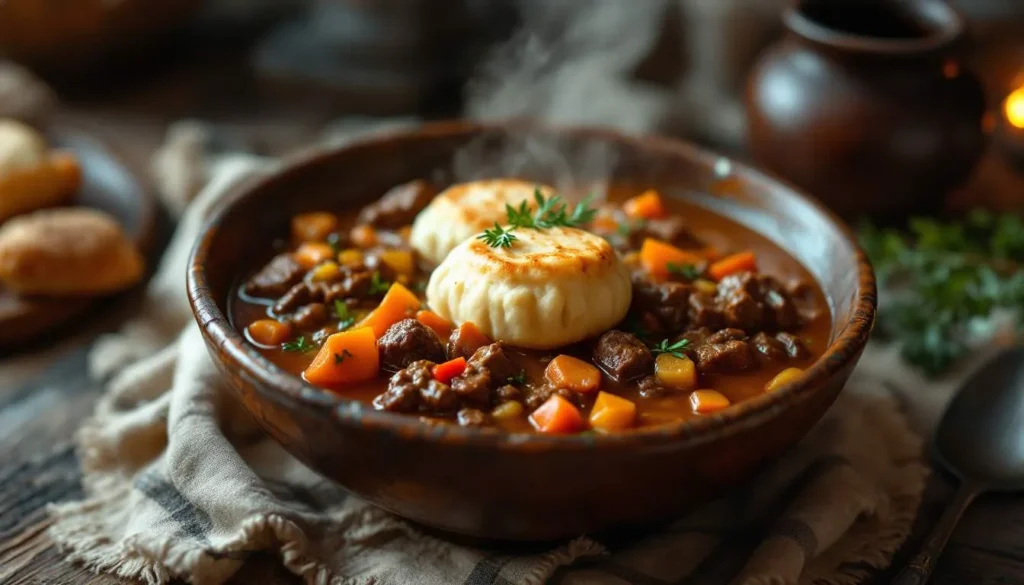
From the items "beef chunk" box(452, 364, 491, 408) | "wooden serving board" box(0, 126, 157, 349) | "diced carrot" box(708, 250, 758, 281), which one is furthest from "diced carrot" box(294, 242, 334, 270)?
"diced carrot" box(708, 250, 758, 281)

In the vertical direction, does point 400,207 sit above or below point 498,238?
below

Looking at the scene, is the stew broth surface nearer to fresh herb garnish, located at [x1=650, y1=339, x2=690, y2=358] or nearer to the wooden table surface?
fresh herb garnish, located at [x1=650, y1=339, x2=690, y2=358]

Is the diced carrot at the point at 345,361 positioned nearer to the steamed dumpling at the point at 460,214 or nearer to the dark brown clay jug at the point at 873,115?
the steamed dumpling at the point at 460,214

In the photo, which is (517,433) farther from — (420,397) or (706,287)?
(706,287)

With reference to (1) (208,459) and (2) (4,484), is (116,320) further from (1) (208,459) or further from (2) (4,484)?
(1) (208,459)

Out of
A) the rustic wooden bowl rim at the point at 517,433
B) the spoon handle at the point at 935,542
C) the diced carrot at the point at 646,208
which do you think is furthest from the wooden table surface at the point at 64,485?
the diced carrot at the point at 646,208

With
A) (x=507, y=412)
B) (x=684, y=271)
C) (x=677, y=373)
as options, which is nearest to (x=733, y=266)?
(x=684, y=271)

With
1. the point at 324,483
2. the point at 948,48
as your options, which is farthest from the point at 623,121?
the point at 324,483

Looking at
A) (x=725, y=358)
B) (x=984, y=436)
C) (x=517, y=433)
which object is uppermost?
(x=517, y=433)
